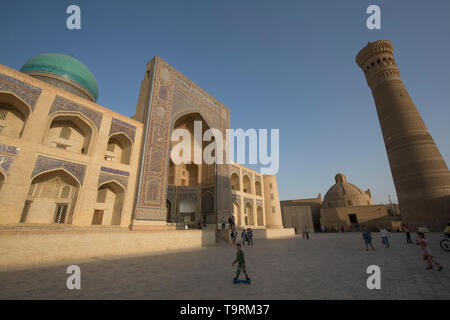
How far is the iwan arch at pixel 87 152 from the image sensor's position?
8578mm

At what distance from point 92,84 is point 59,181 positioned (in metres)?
8.56

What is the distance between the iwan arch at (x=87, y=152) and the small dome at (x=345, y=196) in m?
25.7

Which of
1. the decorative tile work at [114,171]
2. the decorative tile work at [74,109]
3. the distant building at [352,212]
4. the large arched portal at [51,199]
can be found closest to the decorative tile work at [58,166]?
the large arched portal at [51,199]

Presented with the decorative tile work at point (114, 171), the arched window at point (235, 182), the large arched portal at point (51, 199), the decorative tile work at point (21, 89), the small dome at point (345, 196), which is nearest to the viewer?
the decorative tile work at point (21, 89)

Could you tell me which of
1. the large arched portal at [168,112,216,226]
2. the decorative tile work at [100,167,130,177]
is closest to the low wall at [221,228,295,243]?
the large arched portal at [168,112,216,226]

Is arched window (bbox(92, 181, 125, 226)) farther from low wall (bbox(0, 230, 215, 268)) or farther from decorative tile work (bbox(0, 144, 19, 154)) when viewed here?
decorative tile work (bbox(0, 144, 19, 154))

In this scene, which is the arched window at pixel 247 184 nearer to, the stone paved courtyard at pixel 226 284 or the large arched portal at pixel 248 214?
the large arched portal at pixel 248 214

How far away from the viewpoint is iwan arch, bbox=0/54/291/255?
858cm

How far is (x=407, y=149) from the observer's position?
2170 centimetres

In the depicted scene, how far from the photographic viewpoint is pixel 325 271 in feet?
15.0

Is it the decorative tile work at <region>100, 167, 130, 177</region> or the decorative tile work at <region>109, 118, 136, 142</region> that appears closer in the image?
the decorative tile work at <region>100, 167, 130, 177</region>

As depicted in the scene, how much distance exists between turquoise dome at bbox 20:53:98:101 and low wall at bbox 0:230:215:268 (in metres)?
11.4

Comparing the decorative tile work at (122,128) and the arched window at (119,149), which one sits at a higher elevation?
the decorative tile work at (122,128)
